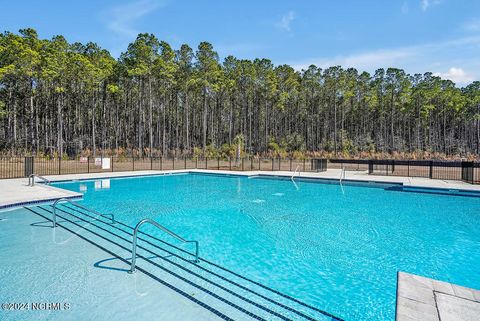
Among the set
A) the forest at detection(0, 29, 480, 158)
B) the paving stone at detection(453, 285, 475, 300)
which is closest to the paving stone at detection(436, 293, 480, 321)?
the paving stone at detection(453, 285, 475, 300)

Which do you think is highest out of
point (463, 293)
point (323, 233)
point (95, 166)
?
point (95, 166)

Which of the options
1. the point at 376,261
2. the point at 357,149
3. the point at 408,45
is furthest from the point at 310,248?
the point at 357,149

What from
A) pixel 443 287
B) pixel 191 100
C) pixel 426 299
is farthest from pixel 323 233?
pixel 191 100

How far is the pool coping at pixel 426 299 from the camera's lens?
2.96 metres

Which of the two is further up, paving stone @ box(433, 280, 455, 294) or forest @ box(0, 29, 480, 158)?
forest @ box(0, 29, 480, 158)

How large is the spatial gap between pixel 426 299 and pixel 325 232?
13.9ft

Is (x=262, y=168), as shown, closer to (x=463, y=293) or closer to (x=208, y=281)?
(x=208, y=281)

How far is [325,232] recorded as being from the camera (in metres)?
7.58

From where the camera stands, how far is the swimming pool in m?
4.60

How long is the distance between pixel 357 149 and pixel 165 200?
36.8m

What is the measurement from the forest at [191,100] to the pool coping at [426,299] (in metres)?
25.1

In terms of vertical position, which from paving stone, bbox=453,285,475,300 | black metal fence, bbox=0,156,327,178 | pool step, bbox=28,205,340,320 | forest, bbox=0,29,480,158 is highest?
forest, bbox=0,29,480,158

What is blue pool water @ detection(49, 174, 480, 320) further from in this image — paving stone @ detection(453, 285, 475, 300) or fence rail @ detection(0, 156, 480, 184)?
fence rail @ detection(0, 156, 480, 184)

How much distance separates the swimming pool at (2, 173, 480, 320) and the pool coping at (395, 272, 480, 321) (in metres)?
0.46
